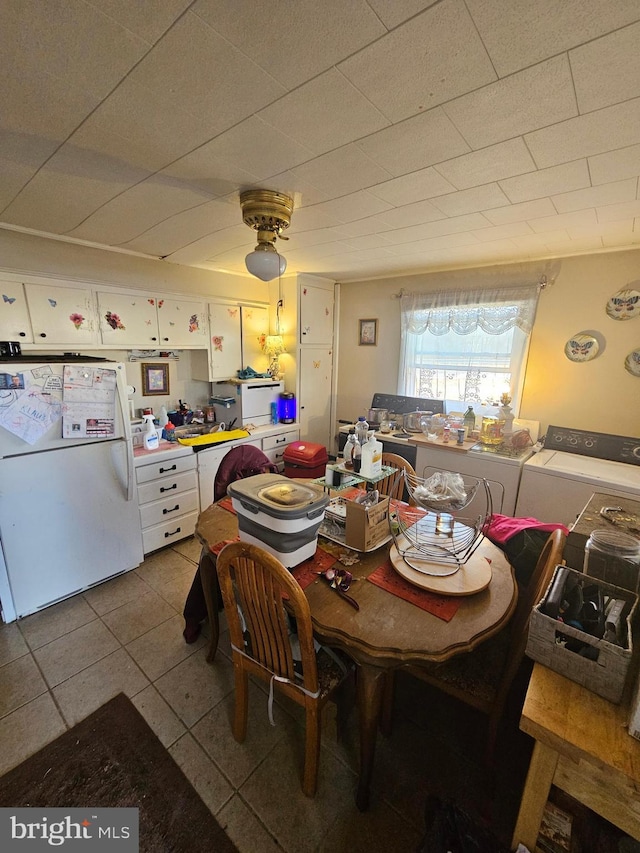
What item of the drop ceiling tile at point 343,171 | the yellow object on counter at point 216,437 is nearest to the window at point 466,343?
the yellow object on counter at point 216,437

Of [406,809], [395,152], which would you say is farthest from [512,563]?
[395,152]

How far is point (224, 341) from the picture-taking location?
136 inches

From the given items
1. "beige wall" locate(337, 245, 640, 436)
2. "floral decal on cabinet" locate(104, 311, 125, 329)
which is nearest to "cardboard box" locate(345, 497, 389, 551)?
"beige wall" locate(337, 245, 640, 436)

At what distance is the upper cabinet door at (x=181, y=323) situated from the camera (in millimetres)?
2998

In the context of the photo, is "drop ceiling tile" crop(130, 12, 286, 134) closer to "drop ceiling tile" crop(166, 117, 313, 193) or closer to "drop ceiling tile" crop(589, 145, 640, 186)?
"drop ceiling tile" crop(166, 117, 313, 193)

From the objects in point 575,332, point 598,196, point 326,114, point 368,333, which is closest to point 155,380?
point 368,333

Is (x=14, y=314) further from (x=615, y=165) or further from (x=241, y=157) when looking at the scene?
(x=615, y=165)

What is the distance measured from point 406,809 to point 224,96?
2.43 metres

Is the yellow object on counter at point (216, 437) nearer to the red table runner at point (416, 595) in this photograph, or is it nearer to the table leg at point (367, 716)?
the red table runner at point (416, 595)

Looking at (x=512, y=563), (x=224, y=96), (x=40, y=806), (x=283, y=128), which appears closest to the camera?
(x=224, y=96)

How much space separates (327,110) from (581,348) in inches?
103

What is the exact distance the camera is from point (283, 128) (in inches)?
44.4

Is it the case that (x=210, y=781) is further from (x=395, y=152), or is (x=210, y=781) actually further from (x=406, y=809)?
(x=395, y=152)

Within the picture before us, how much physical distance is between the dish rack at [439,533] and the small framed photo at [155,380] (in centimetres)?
258
